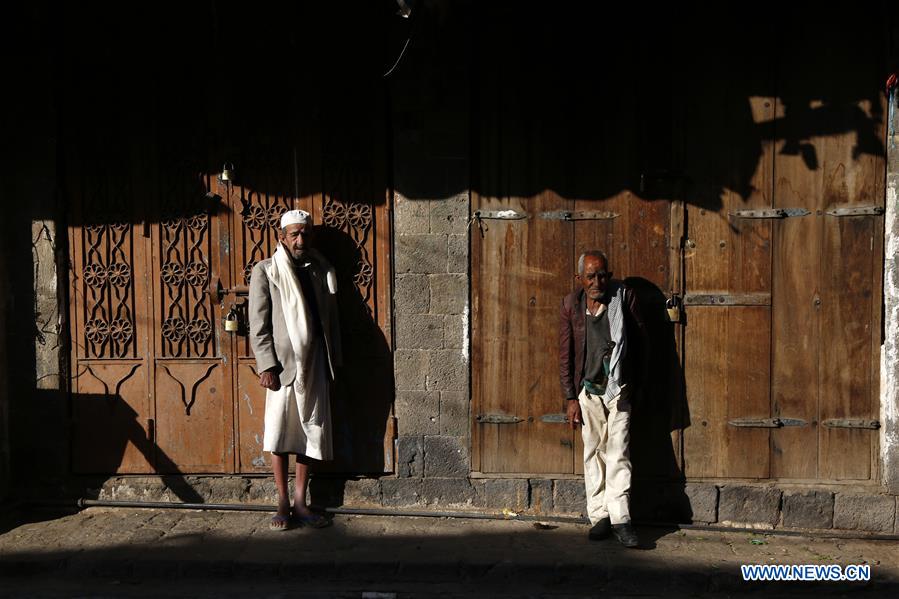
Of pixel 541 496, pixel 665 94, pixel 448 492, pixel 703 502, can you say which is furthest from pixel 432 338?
pixel 665 94

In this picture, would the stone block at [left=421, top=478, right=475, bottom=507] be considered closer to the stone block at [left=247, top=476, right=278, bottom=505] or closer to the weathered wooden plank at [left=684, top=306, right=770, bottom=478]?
the stone block at [left=247, top=476, right=278, bottom=505]

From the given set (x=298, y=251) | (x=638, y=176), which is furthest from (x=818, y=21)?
(x=298, y=251)

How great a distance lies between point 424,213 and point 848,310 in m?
3.06

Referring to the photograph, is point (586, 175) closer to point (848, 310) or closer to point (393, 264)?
point (393, 264)

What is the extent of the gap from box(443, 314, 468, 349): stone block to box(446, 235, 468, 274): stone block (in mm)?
343

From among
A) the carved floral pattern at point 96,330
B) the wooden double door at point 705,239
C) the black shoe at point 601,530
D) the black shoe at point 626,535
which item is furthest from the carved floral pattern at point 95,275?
the black shoe at point 626,535

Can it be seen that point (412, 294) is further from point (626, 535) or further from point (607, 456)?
point (626, 535)

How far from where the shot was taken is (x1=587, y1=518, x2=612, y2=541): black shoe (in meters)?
5.41

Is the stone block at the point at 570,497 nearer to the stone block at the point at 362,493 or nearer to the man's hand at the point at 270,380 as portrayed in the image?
the stone block at the point at 362,493

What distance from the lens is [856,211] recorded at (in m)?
5.58

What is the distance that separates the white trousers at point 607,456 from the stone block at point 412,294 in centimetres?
132

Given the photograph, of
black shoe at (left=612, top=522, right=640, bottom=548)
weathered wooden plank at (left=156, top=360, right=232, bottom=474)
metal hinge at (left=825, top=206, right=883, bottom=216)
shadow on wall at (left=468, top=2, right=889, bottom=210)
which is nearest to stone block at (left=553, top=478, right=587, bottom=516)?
black shoe at (left=612, top=522, right=640, bottom=548)

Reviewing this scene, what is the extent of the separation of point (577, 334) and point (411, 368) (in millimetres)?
1256

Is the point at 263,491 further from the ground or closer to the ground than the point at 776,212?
closer to the ground
